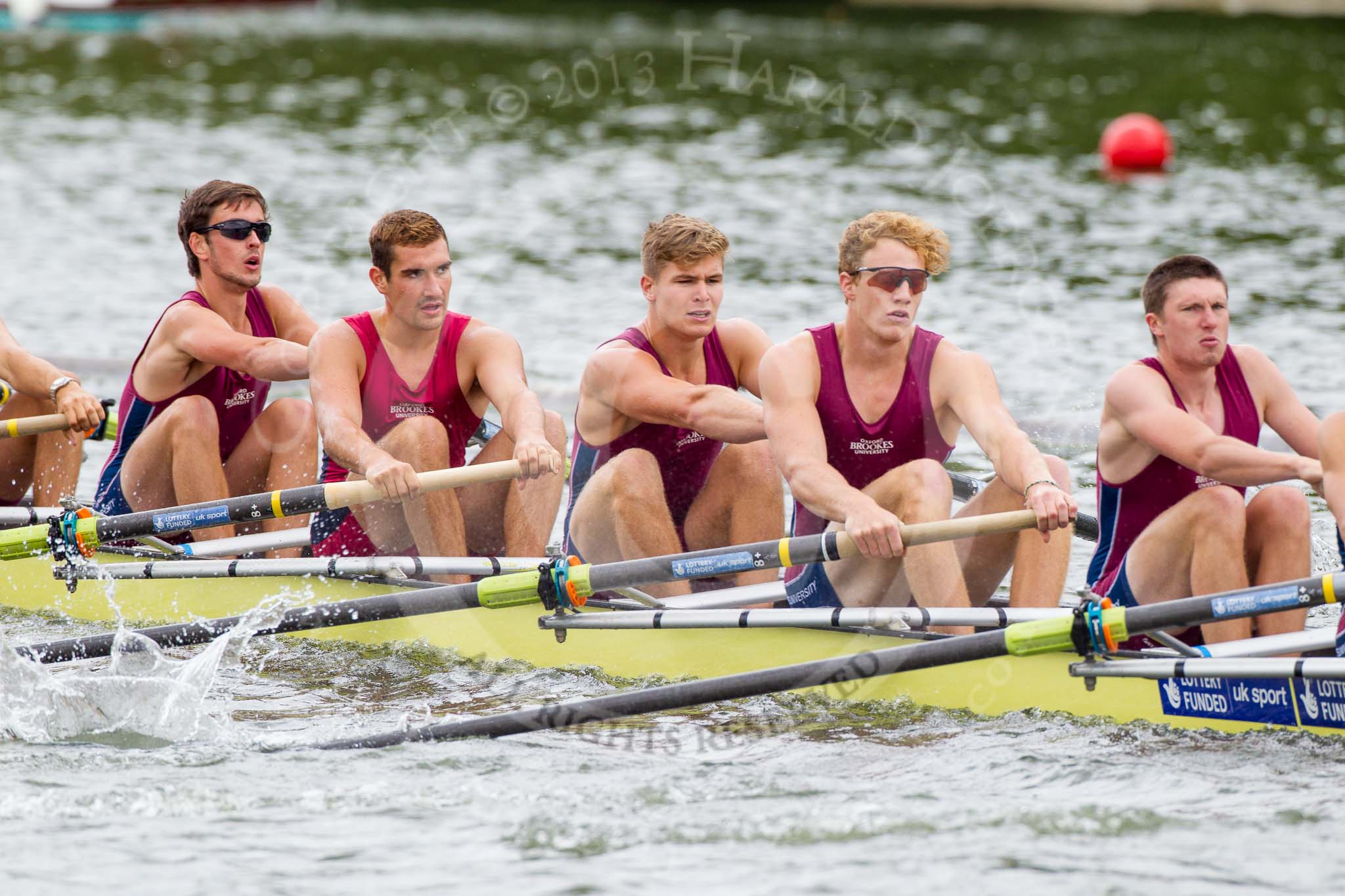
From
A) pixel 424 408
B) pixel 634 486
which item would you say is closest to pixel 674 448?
pixel 634 486

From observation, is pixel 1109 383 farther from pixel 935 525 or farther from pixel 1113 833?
pixel 1113 833

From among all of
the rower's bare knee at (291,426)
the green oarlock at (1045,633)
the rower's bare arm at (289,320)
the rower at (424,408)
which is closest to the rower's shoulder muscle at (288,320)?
the rower's bare arm at (289,320)

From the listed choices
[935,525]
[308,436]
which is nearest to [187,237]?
[308,436]

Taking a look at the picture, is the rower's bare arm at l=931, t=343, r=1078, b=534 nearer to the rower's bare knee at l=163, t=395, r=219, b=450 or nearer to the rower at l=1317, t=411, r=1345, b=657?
the rower at l=1317, t=411, r=1345, b=657

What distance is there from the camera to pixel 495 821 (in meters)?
4.73

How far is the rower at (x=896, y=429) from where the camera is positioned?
538 centimetres

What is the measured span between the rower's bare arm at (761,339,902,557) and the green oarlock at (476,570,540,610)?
0.89 m

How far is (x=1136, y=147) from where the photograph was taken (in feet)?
65.8

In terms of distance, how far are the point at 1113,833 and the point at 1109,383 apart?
59.0 inches

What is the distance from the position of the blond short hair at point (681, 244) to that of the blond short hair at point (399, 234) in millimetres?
763

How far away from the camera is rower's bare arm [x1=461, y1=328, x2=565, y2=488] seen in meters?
5.90

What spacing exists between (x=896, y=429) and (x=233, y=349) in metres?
2.66

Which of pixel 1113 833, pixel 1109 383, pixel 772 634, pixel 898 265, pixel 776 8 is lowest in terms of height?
pixel 1113 833

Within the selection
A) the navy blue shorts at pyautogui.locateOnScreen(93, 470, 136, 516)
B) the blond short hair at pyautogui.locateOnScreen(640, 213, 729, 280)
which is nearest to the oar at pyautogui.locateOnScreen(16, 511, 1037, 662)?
the blond short hair at pyautogui.locateOnScreen(640, 213, 729, 280)
